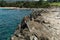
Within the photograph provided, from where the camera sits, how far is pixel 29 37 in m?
13.6

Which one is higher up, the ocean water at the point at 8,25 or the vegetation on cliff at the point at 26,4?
the ocean water at the point at 8,25

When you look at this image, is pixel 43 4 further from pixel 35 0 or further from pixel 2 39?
pixel 2 39

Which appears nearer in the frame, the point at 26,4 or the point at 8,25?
the point at 8,25

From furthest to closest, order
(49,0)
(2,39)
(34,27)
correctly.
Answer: (49,0) → (2,39) → (34,27)

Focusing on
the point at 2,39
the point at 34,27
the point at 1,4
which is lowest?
the point at 1,4

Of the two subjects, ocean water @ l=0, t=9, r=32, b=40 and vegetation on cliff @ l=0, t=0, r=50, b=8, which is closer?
ocean water @ l=0, t=9, r=32, b=40

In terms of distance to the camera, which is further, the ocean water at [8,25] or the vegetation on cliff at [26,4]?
the vegetation on cliff at [26,4]

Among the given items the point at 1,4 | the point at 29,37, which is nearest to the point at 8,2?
the point at 1,4

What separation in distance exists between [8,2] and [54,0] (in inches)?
861

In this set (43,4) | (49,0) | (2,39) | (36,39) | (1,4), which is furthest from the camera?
(49,0)

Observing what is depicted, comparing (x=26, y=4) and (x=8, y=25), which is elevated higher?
(x=8, y=25)

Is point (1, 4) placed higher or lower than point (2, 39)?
lower

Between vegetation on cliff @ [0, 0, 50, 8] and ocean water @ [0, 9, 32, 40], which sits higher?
ocean water @ [0, 9, 32, 40]

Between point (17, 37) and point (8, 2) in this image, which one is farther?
point (8, 2)
